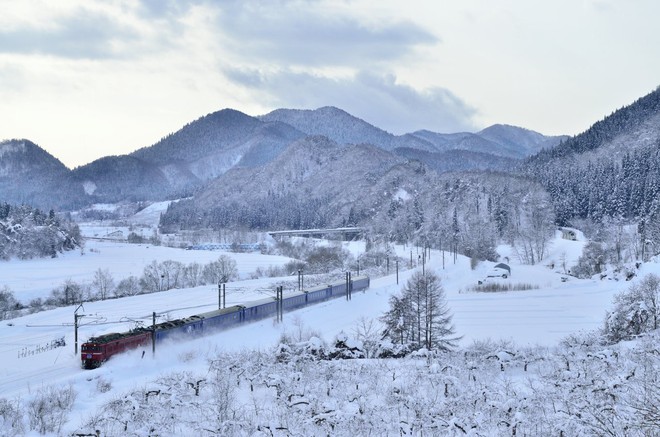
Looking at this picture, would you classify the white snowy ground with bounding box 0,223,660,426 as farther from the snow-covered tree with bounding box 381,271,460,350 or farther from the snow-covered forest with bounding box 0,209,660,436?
the snow-covered tree with bounding box 381,271,460,350

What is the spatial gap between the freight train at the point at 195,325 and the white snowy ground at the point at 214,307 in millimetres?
772

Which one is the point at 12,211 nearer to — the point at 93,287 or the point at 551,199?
the point at 93,287

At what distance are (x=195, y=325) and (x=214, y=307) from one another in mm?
22092

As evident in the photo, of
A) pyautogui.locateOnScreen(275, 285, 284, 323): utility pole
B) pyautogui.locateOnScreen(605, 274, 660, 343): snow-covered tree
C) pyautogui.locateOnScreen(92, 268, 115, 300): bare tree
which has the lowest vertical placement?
→ pyautogui.locateOnScreen(92, 268, 115, 300): bare tree

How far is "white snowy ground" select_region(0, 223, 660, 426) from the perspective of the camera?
30869mm

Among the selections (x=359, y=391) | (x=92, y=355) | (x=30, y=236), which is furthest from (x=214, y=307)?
(x=30, y=236)

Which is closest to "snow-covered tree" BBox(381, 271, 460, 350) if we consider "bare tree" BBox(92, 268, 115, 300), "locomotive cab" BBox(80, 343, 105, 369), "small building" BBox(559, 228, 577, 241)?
"locomotive cab" BBox(80, 343, 105, 369)

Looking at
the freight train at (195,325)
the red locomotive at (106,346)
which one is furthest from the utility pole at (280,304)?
the red locomotive at (106,346)

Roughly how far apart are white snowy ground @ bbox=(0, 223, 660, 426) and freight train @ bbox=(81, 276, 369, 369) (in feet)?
2.53

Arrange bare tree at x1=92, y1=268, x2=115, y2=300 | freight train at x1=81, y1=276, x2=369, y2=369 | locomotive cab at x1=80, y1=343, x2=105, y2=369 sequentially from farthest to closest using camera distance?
bare tree at x1=92, y1=268, x2=115, y2=300, freight train at x1=81, y1=276, x2=369, y2=369, locomotive cab at x1=80, y1=343, x2=105, y2=369

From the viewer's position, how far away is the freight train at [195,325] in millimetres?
31406

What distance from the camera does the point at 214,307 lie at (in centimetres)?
6281

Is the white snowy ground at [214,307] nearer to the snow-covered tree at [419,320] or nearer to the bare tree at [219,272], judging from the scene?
the snow-covered tree at [419,320]

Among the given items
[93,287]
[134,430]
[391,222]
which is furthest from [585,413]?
[391,222]
